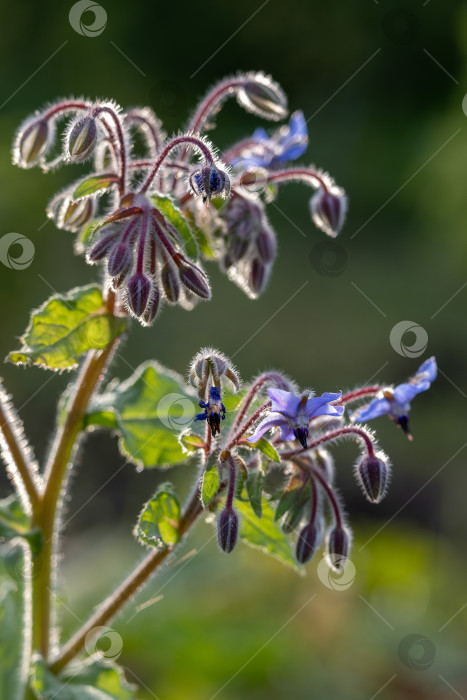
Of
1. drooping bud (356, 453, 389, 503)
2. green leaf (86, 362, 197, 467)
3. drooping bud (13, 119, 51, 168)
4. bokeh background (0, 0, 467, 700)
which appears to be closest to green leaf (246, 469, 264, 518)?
drooping bud (356, 453, 389, 503)

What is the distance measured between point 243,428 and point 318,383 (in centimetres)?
485

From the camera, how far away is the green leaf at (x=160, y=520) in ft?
5.40

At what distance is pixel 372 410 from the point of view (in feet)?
5.31

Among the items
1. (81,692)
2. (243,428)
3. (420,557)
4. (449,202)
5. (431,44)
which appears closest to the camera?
(243,428)

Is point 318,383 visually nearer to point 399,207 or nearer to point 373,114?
point 399,207

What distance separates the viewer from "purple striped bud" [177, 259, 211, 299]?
163cm

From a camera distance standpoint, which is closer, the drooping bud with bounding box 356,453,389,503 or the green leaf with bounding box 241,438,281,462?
the green leaf with bounding box 241,438,281,462

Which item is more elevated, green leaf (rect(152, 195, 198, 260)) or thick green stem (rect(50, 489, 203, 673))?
green leaf (rect(152, 195, 198, 260))

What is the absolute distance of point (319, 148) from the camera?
7484 millimetres

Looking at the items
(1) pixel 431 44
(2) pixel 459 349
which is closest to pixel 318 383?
(2) pixel 459 349

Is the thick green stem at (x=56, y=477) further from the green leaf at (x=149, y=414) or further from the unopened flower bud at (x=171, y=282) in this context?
the unopened flower bud at (x=171, y=282)

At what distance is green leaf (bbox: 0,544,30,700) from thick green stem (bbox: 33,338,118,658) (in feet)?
0.55

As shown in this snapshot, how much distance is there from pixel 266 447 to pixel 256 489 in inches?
4.1

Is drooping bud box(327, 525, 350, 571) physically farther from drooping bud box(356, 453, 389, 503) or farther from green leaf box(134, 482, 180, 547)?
green leaf box(134, 482, 180, 547)
